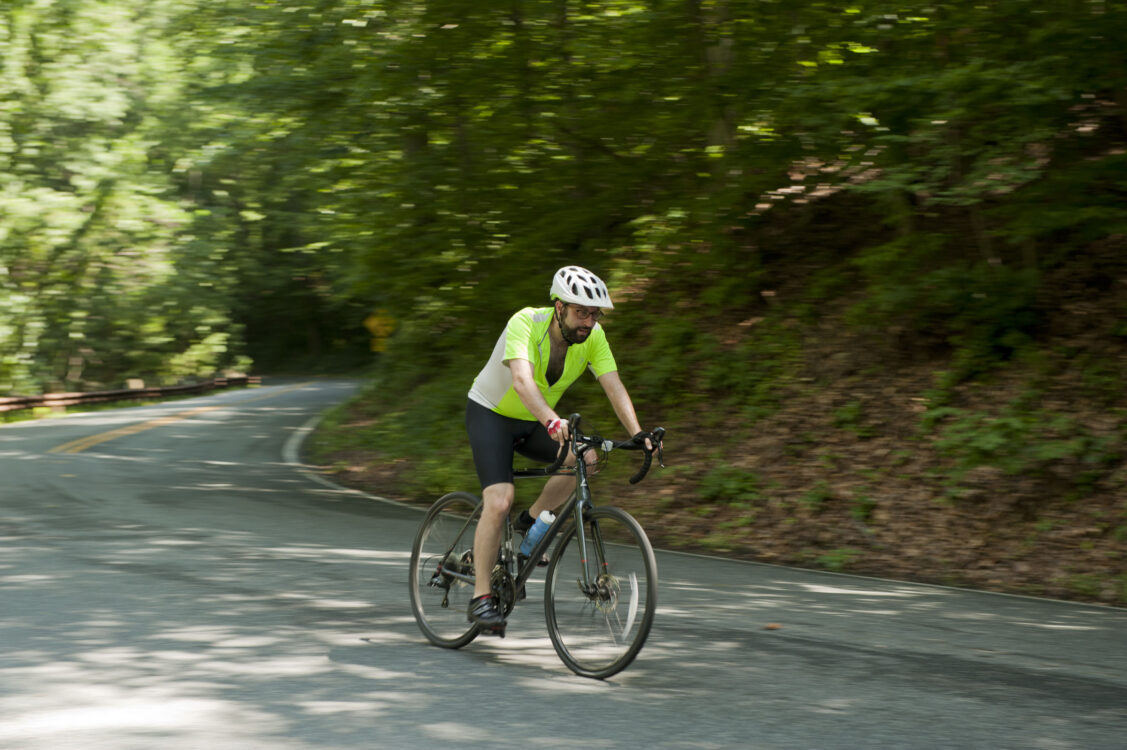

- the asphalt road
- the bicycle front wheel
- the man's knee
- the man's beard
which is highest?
the man's beard

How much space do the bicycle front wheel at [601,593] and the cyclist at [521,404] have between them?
1.13 ft

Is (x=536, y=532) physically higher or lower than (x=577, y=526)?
lower

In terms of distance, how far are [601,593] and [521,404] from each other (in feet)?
3.55

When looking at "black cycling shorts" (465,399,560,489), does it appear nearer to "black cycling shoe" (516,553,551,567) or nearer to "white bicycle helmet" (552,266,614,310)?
"black cycling shoe" (516,553,551,567)

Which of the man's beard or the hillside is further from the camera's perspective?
the hillside

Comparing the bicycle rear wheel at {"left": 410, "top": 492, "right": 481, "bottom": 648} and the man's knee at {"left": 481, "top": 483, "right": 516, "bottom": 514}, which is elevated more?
the man's knee at {"left": 481, "top": 483, "right": 516, "bottom": 514}

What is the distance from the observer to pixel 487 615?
644 centimetres

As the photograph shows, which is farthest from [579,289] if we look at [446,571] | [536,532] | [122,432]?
[122,432]

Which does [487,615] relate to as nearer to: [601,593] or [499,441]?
[601,593]

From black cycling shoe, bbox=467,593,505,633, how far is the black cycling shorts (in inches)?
23.8

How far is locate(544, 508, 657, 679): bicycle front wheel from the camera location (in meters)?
5.90

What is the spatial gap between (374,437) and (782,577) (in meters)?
10.9

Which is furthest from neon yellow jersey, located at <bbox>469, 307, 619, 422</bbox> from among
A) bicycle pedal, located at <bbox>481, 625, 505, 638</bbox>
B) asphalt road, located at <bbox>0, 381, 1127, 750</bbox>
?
asphalt road, located at <bbox>0, 381, 1127, 750</bbox>

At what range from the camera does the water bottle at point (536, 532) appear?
6418 millimetres
